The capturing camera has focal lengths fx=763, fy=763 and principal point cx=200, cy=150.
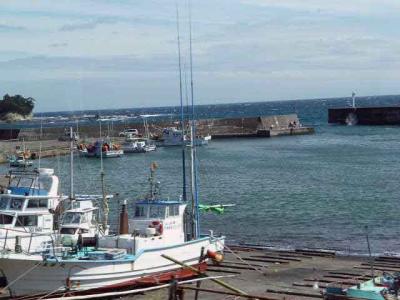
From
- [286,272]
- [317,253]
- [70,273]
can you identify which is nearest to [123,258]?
[70,273]

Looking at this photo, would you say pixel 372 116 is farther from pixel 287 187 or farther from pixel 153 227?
pixel 153 227

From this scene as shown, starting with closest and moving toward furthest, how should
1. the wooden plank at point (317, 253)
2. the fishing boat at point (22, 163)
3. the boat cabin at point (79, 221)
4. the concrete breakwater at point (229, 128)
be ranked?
the boat cabin at point (79, 221), the wooden plank at point (317, 253), the fishing boat at point (22, 163), the concrete breakwater at point (229, 128)

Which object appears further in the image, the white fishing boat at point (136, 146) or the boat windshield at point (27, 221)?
the white fishing boat at point (136, 146)

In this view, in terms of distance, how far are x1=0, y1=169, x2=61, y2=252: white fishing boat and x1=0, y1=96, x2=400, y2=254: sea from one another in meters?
6.64

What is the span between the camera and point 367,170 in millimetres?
65750

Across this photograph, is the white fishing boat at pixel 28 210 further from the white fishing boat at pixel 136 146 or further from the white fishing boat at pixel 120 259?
the white fishing boat at pixel 136 146

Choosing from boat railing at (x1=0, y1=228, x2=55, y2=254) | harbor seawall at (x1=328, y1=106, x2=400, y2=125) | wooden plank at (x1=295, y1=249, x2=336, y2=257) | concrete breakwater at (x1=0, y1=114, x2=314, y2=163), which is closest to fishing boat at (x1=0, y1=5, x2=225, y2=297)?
boat railing at (x1=0, y1=228, x2=55, y2=254)

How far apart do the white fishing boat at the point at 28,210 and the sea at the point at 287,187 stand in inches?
262

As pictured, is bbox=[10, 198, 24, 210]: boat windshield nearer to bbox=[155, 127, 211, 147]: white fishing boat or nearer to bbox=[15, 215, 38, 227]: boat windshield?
bbox=[15, 215, 38, 227]: boat windshield

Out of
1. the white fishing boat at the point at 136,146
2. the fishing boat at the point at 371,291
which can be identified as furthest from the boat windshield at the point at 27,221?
the white fishing boat at the point at 136,146

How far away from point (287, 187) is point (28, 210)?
31.9 metres

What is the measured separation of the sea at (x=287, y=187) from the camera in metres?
36.1

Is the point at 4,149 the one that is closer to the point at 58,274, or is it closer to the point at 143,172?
the point at 143,172

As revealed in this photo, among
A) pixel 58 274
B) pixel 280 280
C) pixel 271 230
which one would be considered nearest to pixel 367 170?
pixel 271 230
